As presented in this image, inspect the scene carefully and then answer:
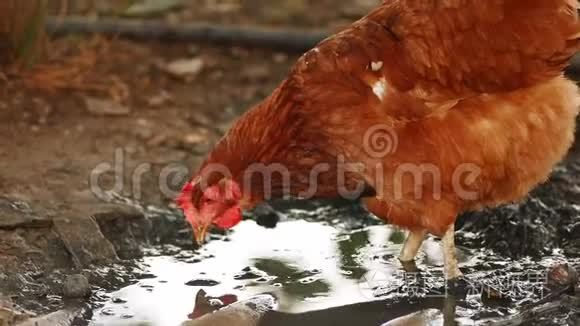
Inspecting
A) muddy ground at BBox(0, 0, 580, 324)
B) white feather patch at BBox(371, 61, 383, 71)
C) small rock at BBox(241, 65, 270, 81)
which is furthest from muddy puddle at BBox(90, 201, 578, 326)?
small rock at BBox(241, 65, 270, 81)

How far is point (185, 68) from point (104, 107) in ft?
2.73

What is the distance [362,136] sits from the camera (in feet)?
A: 13.9

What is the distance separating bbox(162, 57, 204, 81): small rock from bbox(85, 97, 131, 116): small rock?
629 millimetres

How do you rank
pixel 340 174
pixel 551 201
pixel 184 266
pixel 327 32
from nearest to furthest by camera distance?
pixel 340 174 < pixel 184 266 < pixel 551 201 < pixel 327 32

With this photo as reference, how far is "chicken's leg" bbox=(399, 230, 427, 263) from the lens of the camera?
4695mm

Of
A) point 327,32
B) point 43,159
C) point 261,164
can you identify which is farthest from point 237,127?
point 327,32

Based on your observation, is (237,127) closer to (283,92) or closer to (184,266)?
(283,92)

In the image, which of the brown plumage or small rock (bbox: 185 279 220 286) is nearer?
the brown plumage

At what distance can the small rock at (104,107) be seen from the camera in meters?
6.06

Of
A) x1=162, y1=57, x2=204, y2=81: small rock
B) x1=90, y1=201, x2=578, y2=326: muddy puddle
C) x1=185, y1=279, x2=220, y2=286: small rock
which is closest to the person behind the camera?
x1=90, y1=201, x2=578, y2=326: muddy puddle

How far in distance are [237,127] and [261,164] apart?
0.67 ft

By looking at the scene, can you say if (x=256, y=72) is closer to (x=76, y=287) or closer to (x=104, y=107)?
(x=104, y=107)

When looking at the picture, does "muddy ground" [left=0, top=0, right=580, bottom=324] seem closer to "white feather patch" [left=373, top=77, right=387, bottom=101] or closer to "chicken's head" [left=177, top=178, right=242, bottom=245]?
"chicken's head" [left=177, top=178, right=242, bottom=245]

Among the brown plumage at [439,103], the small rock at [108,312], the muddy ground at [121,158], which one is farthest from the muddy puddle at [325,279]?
the brown plumage at [439,103]
